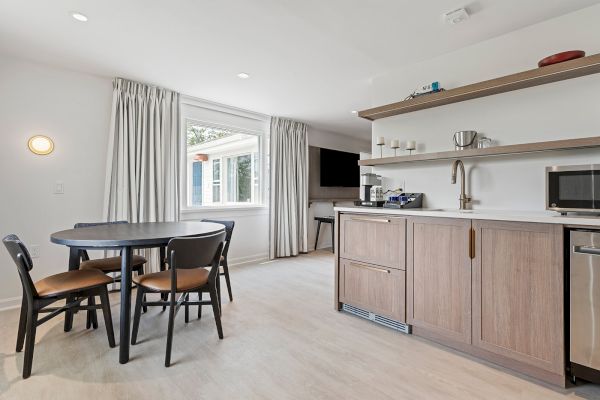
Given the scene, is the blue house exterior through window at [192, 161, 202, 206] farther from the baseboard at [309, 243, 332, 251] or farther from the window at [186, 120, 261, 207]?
the baseboard at [309, 243, 332, 251]

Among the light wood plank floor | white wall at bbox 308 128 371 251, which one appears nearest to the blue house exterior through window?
the light wood plank floor

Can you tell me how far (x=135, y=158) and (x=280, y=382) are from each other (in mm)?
3025

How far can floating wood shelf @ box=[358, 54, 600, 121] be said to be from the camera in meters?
1.91

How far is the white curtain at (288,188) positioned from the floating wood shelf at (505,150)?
2428mm

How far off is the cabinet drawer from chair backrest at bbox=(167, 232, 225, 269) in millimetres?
1250

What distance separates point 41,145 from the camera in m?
3.01

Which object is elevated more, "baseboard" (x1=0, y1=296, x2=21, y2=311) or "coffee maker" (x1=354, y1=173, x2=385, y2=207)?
"coffee maker" (x1=354, y1=173, x2=385, y2=207)

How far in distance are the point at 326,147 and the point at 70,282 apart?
4981mm

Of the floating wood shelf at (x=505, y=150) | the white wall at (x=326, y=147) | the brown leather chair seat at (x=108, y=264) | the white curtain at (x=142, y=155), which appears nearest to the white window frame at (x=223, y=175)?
the white curtain at (x=142, y=155)

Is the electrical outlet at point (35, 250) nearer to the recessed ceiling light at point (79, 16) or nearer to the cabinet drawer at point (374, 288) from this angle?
the recessed ceiling light at point (79, 16)

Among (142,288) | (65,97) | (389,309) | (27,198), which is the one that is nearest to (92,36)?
(65,97)

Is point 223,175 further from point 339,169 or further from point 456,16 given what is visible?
point 456,16

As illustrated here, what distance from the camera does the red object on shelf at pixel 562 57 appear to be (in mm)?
1914

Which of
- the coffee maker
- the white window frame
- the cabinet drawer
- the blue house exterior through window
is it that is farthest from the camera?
the blue house exterior through window
